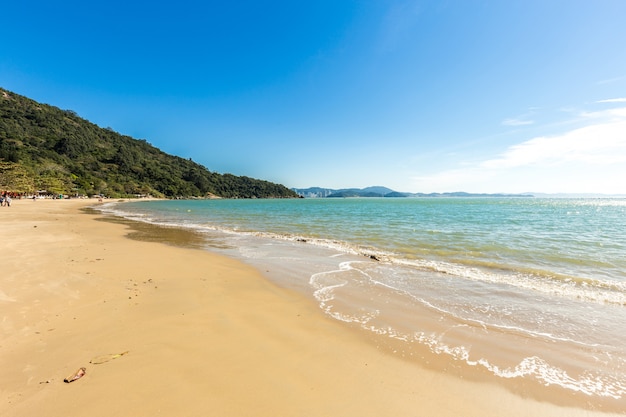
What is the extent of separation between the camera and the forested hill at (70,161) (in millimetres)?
83688

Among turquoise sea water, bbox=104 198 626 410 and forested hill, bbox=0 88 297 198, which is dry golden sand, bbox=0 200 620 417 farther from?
forested hill, bbox=0 88 297 198

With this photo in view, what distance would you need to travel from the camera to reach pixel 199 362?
13.6 feet

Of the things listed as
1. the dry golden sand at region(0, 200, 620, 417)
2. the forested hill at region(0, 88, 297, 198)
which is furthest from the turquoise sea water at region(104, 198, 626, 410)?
the forested hill at region(0, 88, 297, 198)

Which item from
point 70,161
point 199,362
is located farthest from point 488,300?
point 70,161

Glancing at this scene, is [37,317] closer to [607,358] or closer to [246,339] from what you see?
[246,339]

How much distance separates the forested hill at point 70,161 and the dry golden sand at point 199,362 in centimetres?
8860

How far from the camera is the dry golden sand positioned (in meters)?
3.27

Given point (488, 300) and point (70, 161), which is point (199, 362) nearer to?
point (488, 300)

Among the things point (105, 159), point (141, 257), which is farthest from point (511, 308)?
point (105, 159)

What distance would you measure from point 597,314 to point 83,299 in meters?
12.5

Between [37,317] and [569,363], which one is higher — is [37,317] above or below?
above

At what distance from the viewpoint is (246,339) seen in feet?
16.4

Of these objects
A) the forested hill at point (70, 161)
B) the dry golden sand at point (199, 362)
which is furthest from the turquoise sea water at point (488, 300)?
the forested hill at point (70, 161)

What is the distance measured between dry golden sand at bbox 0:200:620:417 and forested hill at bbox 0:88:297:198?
3488 inches
